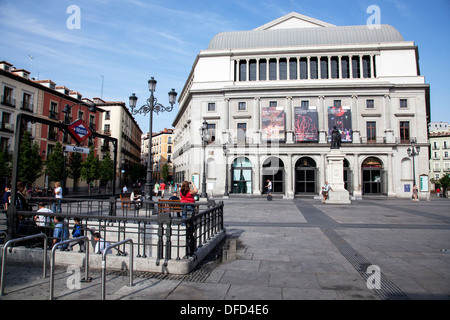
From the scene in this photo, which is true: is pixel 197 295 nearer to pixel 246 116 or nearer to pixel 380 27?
pixel 246 116

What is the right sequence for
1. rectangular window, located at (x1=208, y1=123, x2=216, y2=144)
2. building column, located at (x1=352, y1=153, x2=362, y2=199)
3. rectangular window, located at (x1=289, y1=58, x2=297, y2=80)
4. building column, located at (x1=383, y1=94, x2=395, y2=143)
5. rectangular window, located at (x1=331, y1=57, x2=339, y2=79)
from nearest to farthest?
1. building column, located at (x1=352, y1=153, x2=362, y2=199)
2. building column, located at (x1=383, y1=94, x2=395, y2=143)
3. rectangular window, located at (x1=208, y1=123, x2=216, y2=144)
4. rectangular window, located at (x1=331, y1=57, x2=339, y2=79)
5. rectangular window, located at (x1=289, y1=58, x2=297, y2=80)

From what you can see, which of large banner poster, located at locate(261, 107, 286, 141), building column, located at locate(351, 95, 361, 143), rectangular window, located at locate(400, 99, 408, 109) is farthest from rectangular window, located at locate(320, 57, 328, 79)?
rectangular window, located at locate(400, 99, 408, 109)

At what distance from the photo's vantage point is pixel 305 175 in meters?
35.7

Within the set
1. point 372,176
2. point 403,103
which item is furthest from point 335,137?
point 403,103

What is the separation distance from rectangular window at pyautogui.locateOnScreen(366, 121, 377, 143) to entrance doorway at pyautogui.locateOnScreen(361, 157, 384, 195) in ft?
8.08

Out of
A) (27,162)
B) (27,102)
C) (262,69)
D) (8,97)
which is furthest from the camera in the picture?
(262,69)

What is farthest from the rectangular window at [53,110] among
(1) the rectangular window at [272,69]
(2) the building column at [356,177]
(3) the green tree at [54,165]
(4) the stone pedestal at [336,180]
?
(2) the building column at [356,177]

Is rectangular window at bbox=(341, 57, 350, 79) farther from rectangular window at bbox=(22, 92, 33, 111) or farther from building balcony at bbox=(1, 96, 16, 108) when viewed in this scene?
building balcony at bbox=(1, 96, 16, 108)

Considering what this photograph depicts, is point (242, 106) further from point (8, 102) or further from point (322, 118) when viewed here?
point (8, 102)

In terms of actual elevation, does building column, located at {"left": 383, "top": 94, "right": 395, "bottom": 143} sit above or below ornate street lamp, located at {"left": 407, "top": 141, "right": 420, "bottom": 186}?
above

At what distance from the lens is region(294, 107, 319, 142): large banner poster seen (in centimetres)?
3509

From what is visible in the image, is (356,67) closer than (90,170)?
Yes

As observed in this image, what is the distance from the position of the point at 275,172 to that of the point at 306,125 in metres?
7.27
